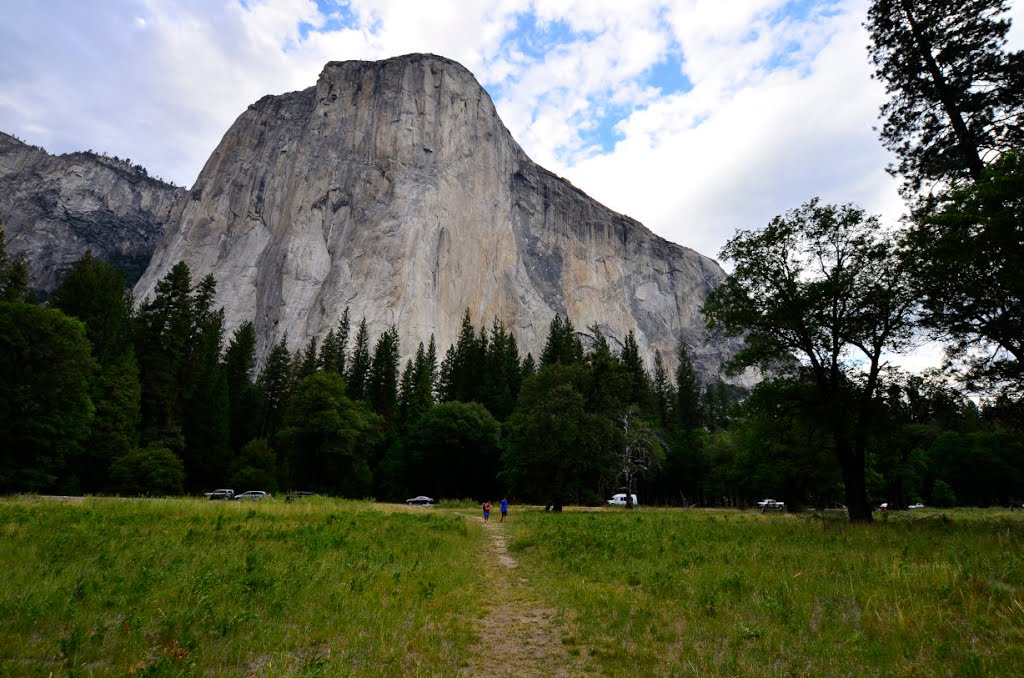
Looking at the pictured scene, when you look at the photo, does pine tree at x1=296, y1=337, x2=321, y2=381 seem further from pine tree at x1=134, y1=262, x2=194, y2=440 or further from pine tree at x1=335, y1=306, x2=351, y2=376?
pine tree at x1=134, y1=262, x2=194, y2=440

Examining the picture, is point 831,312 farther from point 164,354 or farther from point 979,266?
point 164,354

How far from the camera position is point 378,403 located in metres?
77.5

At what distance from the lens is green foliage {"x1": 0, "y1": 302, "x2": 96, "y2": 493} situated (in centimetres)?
3481

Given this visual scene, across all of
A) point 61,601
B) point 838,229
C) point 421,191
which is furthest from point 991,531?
point 421,191

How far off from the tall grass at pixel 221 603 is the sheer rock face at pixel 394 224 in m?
86.0

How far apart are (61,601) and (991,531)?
23.4 metres

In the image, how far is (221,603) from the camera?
7867mm

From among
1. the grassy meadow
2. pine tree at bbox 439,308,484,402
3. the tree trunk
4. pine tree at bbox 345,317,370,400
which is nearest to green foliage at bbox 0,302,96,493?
the grassy meadow

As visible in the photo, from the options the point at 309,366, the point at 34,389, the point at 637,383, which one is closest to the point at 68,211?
the point at 309,366

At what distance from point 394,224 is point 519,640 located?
110 m

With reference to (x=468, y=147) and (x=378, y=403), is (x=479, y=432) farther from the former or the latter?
(x=468, y=147)

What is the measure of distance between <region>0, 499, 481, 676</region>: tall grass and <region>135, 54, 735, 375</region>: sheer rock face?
8595cm

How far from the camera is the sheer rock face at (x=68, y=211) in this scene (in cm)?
15988

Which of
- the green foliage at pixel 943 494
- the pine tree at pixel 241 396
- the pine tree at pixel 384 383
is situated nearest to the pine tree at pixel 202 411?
the pine tree at pixel 241 396
